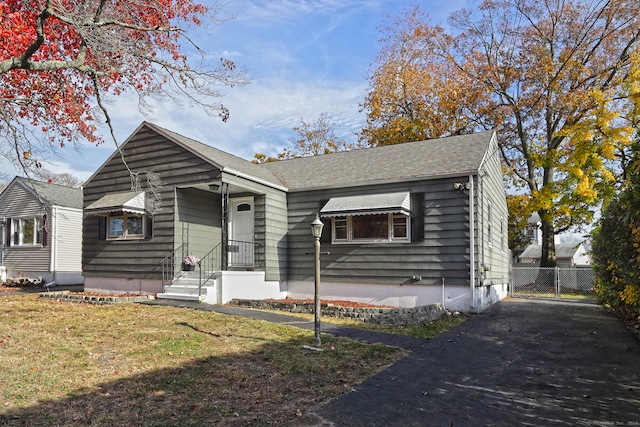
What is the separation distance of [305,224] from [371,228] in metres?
2.37

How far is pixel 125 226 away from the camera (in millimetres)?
14547

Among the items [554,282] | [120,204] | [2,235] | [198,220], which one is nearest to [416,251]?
[198,220]

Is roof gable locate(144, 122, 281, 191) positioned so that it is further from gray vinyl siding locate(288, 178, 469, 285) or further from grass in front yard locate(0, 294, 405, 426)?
grass in front yard locate(0, 294, 405, 426)

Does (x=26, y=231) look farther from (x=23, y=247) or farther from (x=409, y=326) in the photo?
(x=409, y=326)

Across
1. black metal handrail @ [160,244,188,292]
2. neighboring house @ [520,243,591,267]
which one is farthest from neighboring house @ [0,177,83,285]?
neighboring house @ [520,243,591,267]

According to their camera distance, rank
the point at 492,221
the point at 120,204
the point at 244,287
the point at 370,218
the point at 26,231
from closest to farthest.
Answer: the point at 244,287, the point at 370,218, the point at 120,204, the point at 492,221, the point at 26,231

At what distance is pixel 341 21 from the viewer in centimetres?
1264

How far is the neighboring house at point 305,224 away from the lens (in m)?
12.1

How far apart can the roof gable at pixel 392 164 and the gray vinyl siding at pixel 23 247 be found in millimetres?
13014

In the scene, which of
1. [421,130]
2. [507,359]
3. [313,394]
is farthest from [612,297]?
[421,130]

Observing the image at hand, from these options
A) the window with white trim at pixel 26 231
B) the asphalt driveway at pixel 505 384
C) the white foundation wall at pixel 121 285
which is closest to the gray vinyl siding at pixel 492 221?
the asphalt driveway at pixel 505 384

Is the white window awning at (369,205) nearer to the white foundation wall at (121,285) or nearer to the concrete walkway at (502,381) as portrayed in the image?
the concrete walkway at (502,381)

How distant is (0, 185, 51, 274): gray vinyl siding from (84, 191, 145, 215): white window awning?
9.18 m

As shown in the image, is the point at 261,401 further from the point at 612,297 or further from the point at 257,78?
the point at 612,297
